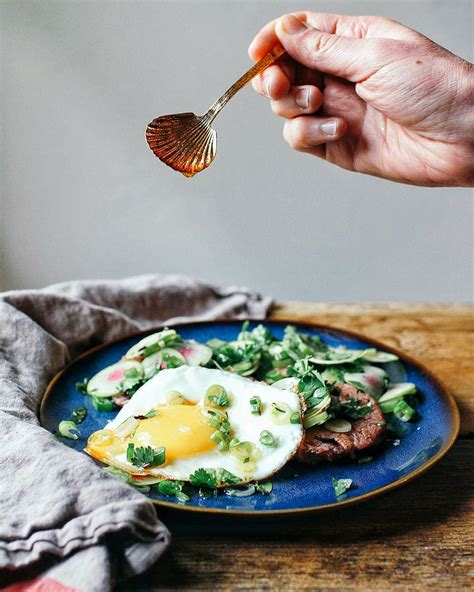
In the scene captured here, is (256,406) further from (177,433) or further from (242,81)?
(242,81)

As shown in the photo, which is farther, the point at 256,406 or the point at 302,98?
the point at 302,98

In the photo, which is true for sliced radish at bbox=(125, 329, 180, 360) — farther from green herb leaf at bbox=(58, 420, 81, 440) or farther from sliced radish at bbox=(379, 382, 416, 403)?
sliced radish at bbox=(379, 382, 416, 403)

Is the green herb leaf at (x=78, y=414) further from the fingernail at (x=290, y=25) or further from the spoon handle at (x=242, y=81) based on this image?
the fingernail at (x=290, y=25)

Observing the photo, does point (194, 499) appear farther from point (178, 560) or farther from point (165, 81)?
point (165, 81)

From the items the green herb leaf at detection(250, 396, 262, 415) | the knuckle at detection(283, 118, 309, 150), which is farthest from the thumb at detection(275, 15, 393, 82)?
the green herb leaf at detection(250, 396, 262, 415)

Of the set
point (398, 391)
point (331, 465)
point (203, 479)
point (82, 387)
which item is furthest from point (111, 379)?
point (398, 391)

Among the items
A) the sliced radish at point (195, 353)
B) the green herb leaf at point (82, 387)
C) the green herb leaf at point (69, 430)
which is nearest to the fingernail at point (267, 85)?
the sliced radish at point (195, 353)
